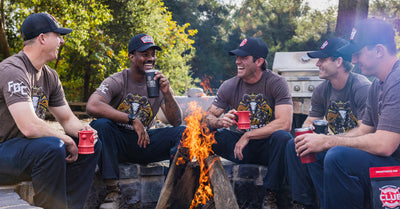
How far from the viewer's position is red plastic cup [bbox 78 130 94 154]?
3.45m

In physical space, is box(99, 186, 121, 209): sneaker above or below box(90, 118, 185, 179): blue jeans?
below

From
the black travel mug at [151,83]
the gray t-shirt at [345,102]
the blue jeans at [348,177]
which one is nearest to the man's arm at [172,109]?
the black travel mug at [151,83]

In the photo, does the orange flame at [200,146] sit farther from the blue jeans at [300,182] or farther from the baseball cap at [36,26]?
the baseball cap at [36,26]

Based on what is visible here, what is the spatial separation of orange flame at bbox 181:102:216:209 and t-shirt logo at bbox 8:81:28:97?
1.64m

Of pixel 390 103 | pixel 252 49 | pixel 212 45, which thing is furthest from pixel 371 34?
pixel 212 45

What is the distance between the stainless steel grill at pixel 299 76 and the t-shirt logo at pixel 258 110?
4.32 m

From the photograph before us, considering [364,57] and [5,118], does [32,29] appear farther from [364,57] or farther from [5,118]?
[364,57]

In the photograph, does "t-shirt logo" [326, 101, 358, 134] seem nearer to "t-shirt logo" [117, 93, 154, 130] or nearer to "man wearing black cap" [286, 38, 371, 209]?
"man wearing black cap" [286, 38, 371, 209]

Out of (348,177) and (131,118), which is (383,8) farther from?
(348,177)

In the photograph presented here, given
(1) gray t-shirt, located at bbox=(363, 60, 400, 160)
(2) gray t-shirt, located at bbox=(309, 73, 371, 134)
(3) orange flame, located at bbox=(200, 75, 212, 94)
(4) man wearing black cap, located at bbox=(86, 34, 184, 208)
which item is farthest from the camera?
(3) orange flame, located at bbox=(200, 75, 212, 94)

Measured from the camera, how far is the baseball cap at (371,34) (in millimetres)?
3275

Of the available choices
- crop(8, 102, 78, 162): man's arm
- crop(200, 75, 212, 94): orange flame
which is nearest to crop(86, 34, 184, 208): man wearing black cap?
crop(8, 102, 78, 162): man's arm

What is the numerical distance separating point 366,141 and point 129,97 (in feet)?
9.11

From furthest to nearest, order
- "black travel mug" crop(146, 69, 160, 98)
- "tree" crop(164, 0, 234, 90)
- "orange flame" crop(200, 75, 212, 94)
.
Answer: "tree" crop(164, 0, 234, 90), "orange flame" crop(200, 75, 212, 94), "black travel mug" crop(146, 69, 160, 98)
